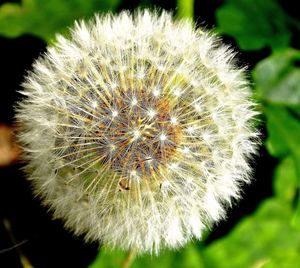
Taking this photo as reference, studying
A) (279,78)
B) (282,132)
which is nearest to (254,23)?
(279,78)

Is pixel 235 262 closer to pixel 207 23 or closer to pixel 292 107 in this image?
pixel 292 107

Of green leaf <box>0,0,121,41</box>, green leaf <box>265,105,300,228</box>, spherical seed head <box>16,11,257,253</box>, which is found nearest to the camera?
spherical seed head <box>16,11,257,253</box>

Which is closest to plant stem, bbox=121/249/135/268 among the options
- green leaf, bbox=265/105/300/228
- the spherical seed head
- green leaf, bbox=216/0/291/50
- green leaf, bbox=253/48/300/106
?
the spherical seed head

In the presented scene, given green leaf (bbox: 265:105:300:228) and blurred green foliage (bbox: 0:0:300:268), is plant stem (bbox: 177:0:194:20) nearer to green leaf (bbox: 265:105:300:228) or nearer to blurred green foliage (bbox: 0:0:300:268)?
blurred green foliage (bbox: 0:0:300:268)

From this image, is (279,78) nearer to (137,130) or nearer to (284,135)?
(284,135)

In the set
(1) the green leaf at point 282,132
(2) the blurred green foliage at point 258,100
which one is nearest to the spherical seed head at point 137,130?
(1) the green leaf at point 282,132

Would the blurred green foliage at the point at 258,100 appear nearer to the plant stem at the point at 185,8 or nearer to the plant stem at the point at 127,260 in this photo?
the plant stem at the point at 185,8

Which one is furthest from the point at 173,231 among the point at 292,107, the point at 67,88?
the point at 292,107
